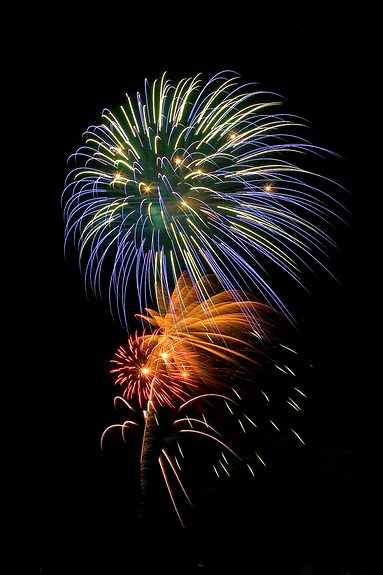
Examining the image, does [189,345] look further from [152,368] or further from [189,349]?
[152,368]

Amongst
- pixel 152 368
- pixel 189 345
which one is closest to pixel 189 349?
pixel 189 345

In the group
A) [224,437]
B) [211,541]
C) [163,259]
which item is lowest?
[211,541]

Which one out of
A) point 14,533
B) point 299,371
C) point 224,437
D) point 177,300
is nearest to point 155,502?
point 224,437

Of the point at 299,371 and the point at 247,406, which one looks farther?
the point at 299,371

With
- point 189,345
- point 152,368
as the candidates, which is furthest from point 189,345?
point 152,368

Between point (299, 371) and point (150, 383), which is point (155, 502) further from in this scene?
point (299, 371)

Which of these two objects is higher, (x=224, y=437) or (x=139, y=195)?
(x=139, y=195)

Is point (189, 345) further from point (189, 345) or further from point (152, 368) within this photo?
point (152, 368)

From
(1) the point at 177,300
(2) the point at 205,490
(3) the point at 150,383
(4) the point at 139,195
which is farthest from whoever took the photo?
(2) the point at 205,490

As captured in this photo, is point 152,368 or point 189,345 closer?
point 152,368

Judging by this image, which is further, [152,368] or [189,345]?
[189,345]

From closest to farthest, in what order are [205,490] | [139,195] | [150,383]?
[139,195], [150,383], [205,490]
